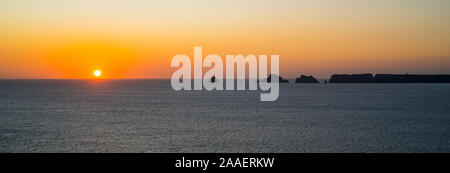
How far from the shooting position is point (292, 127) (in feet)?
172

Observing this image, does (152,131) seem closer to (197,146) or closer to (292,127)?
(197,146)

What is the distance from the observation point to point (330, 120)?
61.5 meters

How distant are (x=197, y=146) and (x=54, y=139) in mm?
13675

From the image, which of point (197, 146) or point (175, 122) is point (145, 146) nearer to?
point (197, 146)
